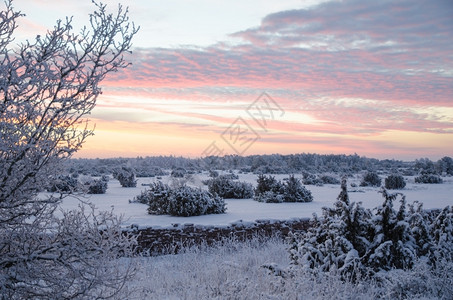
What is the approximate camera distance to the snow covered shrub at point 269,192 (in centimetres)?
1744

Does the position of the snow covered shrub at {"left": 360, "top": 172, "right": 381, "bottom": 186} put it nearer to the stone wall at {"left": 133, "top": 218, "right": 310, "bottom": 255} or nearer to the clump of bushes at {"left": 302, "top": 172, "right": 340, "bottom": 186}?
the clump of bushes at {"left": 302, "top": 172, "right": 340, "bottom": 186}

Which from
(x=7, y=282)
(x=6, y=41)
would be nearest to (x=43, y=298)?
(x=7, y=282)

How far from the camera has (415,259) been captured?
6.98m

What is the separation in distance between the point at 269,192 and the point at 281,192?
0.80 m

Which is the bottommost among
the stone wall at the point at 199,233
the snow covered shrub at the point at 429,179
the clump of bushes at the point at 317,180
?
the stone wall at the point at 199,233

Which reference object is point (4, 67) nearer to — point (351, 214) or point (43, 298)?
point (43, 298)

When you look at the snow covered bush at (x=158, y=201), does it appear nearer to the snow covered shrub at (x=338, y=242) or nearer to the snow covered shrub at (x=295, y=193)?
the snow covered shrub at (x=295, y=193)

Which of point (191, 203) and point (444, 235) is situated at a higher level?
point (444, 235)

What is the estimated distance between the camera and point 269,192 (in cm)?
1764

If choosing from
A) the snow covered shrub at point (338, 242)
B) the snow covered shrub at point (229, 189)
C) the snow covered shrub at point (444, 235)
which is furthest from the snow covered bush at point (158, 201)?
the snow covered shrub at point (444, 235)

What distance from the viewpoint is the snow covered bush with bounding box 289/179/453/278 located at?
22.4 ft

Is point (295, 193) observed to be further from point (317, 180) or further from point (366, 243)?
point (317, 180)

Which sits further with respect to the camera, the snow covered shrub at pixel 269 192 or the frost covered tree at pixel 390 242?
the snow covered shrub at pixel 269 192

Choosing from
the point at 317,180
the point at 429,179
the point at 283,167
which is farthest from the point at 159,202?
the point at 283,167
